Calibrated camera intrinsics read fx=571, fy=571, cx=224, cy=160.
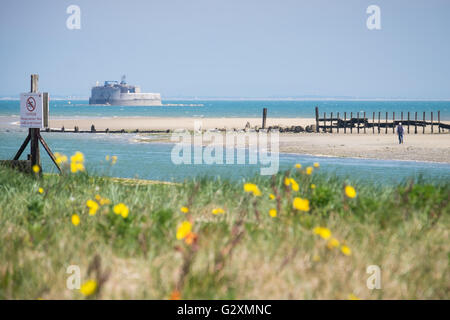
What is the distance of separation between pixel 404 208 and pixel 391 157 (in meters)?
22.2

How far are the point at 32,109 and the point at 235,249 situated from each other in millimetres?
9315

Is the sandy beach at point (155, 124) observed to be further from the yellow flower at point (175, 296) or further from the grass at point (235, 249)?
the yellow flower at point (175, 296)

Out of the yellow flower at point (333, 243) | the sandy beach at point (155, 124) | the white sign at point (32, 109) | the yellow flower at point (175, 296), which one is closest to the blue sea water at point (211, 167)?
the white sign at point (32, 109)

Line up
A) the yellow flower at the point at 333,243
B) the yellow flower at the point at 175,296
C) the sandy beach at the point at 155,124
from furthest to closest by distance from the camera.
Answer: the sandy beach at the point at 155,124, the yellow flower at the point at 333,243, the yellow flower at the point at 175,296

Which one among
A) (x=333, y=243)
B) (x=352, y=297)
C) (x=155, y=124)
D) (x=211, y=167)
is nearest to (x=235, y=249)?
(x=333, y=243)

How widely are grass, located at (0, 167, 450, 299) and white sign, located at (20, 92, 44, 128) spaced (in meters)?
5.57

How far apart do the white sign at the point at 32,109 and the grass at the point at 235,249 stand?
5.57 meters

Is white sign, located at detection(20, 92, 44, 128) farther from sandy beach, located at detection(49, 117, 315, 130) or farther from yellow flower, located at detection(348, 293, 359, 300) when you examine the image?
sandy beach, located at detection(49, 117, 315, 130)

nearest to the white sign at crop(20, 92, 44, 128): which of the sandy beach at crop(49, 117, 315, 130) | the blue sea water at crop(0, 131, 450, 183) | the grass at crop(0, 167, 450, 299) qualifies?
the blue sea water at crop(0, 131, 450, 183)

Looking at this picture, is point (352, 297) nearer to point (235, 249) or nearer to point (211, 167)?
point (235, 249)

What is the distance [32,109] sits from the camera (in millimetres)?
13664

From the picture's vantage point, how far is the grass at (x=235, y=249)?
503cm

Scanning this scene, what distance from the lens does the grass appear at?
198 inches
